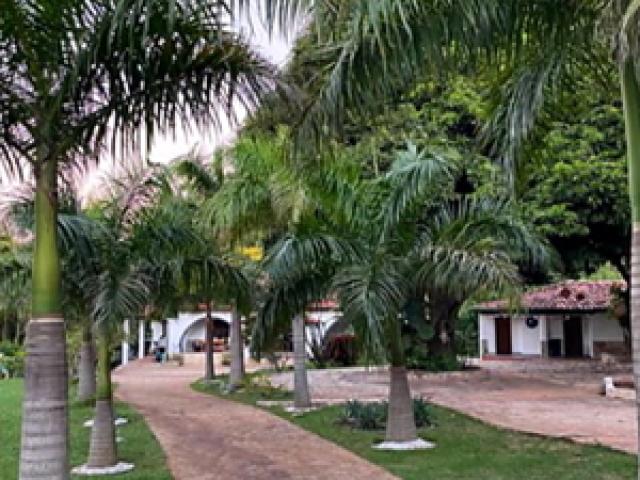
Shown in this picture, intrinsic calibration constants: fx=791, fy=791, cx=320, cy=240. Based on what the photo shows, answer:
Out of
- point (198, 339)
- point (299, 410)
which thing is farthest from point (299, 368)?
point (198, 339)

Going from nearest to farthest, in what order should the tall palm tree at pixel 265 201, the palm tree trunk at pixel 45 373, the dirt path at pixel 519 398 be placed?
the palm tree trunk at pixel 45 373 → the tall palm tree at pixel 265 201 → the dirt path at pixel 519 398

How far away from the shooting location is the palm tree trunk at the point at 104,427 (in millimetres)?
10305

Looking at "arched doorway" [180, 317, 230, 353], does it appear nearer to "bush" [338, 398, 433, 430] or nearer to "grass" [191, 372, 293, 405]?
"grass" [191, 372, 293, 405]

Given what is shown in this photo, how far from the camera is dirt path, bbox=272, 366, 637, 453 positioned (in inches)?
528

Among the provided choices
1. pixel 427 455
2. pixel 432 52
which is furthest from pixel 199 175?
pixel 432 52

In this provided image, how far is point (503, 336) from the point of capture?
41594 mm

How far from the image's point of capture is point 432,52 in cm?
578

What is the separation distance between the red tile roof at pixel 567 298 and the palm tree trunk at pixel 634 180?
29.2 meters

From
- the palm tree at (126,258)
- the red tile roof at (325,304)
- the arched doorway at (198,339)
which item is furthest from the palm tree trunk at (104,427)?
the arched doorway at (198,339)

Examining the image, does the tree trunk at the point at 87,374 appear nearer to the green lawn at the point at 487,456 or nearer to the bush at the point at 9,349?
the green lawn at the point at 487,456

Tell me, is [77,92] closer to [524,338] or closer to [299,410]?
[299,410]

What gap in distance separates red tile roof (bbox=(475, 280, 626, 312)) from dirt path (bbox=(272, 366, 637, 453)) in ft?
29.1

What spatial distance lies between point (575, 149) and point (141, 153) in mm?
12648

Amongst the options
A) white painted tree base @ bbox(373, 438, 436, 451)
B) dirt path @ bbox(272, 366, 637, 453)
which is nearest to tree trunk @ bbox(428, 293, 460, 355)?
dirt path @ bbox(272, 366, 637, 453)
